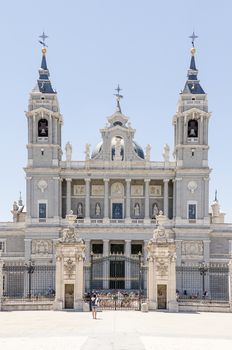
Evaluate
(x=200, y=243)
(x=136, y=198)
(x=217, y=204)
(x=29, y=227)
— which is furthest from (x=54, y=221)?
(x=217, y=204)

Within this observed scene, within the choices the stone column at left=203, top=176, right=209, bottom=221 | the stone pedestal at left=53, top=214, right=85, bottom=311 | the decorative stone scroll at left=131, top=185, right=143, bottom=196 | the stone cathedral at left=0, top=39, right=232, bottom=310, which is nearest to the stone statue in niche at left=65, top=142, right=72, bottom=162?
the stone cathedral at left=0, top=39, right=232, bottom=310

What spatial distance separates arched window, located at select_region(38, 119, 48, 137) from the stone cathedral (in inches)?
4.2

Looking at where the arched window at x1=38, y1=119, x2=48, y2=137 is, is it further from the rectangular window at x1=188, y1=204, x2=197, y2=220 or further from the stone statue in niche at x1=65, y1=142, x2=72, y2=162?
the rectangular window at x1=188, y1=204, x2=197, y2=220

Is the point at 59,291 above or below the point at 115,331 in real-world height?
above

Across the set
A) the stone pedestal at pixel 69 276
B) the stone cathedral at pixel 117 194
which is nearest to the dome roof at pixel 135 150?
the stone cathedral at pixel 117 194

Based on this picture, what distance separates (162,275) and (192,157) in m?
36.7

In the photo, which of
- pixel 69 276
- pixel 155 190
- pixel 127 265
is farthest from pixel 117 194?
pixel 69 276

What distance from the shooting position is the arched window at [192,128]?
7950 centimetres

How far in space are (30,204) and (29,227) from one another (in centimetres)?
251

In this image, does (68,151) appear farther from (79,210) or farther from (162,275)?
(162,275)

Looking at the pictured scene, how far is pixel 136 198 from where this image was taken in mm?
81312

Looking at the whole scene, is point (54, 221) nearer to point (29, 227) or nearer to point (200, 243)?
point (29, 227)

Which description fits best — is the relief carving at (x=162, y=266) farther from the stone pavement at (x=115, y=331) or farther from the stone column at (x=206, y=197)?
the stone column at (x=206, y=197)

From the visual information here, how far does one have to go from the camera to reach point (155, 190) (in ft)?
267
